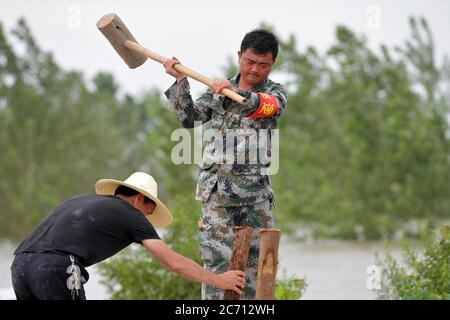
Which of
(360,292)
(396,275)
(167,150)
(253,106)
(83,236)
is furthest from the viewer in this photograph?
(167,150)

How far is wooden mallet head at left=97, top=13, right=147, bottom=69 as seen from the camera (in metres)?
5.86

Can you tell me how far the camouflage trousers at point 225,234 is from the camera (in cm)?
573

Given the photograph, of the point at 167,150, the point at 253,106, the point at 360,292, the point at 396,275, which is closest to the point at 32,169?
the point at 167,150

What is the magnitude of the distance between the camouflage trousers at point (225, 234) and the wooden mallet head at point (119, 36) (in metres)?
1.03

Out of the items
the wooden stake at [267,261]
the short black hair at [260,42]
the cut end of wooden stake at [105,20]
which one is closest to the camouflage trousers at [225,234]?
the wooden stake at [267,261]

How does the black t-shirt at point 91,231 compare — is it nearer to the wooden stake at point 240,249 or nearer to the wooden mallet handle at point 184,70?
the wooden stake at point 240,249

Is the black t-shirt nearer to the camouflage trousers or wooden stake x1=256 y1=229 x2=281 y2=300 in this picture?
wooden stake x1=256 y1=229 x2=281 y2=300

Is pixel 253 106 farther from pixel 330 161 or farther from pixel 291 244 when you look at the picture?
pixel 291 244

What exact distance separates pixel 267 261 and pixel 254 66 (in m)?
1.29

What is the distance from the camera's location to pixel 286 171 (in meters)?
21.4

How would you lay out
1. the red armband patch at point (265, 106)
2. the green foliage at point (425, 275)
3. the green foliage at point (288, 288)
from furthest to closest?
the green foliage at point (288, 288), the green foliage at point (425, 275), the red armband patch at point (265, 106)

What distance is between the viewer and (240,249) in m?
5.14
